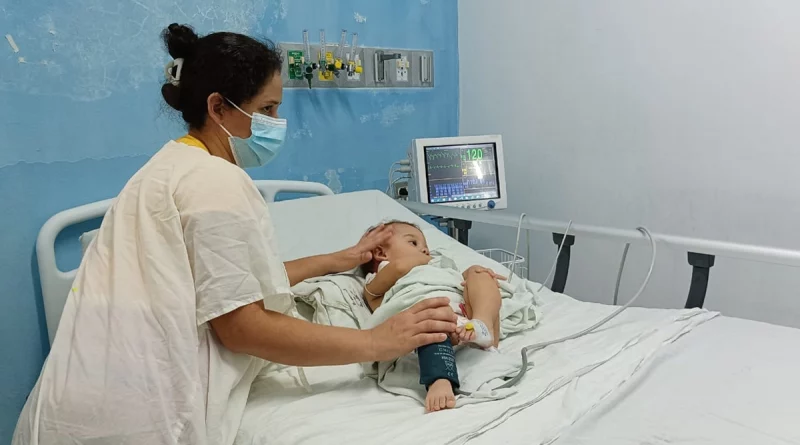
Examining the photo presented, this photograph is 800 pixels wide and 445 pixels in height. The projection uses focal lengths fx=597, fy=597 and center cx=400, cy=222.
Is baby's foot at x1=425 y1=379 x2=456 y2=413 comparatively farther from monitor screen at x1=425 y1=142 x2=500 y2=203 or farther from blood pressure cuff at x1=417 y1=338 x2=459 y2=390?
monitor screen at x1=425 y1=142 x2=500 y2=203

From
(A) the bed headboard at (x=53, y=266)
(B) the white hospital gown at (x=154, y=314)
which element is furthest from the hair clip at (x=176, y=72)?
(A) the bed headboard at (x=53, y=266)

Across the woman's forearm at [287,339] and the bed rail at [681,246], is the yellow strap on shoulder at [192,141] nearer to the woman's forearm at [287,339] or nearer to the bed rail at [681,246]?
the woman's forearm at [287,339]

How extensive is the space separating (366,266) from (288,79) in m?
0.99

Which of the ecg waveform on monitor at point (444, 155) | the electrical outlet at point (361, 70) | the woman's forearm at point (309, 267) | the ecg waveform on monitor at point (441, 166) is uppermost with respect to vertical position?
the electrical outlet at point (361, 70)

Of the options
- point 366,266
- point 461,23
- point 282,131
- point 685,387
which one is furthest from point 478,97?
point 685,387

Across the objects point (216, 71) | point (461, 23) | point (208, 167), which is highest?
point (461, 23)

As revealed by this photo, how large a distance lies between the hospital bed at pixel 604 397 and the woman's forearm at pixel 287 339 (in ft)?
0.42

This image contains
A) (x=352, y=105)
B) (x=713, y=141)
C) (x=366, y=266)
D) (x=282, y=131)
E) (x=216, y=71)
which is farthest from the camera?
(x=352, y=105)

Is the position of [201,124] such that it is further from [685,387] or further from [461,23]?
[461,23]

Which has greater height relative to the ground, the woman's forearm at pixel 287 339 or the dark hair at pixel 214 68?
the dark hair at pixel 214 68

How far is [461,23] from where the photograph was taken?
133 inches

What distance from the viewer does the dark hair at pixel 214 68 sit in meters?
1.35

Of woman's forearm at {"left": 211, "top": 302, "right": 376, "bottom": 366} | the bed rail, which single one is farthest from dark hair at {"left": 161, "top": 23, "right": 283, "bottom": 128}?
the bed rail

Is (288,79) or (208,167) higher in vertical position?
(288,79)
